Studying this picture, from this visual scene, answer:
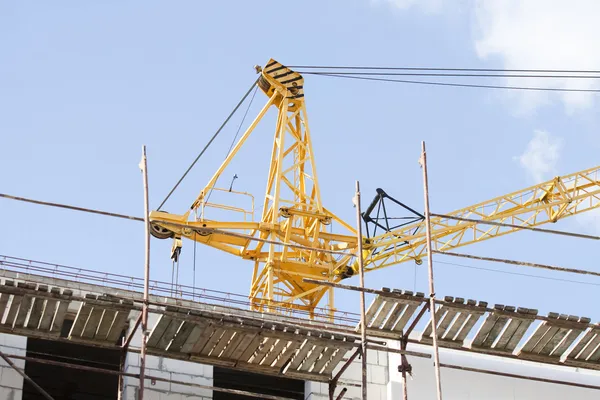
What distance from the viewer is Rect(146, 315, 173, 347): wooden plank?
83.4 feet

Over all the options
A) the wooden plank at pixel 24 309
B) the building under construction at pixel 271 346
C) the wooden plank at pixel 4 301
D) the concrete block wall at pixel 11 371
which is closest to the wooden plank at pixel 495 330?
the building under construction at pixel 271 346

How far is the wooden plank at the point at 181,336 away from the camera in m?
25.7

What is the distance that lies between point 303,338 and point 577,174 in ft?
104

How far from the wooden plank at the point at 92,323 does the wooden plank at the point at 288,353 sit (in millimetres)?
4263

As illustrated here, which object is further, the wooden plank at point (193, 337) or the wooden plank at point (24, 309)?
the wooden plank at point (193, 337)

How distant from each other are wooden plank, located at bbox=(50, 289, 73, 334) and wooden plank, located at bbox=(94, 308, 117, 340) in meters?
0.82

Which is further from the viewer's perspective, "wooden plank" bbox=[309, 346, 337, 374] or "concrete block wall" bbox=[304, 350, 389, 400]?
"concrete block wall" bbox=[304, 350, 389, 400]

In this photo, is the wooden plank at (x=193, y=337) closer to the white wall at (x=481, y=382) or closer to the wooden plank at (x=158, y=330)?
the wooden plank at (x=158, y=330)

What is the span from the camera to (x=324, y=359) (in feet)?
90.3

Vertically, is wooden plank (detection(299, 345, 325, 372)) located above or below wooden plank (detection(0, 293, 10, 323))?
below

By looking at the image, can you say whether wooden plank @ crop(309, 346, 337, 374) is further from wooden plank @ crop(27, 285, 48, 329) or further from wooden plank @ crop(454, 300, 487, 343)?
wooden plank @ crop(27, 285, 48, 329)

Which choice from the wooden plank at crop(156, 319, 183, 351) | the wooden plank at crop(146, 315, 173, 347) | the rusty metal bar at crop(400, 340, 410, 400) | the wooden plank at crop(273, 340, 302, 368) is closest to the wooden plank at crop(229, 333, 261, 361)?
the wooden plank at crop(273, 340, 302, 368)

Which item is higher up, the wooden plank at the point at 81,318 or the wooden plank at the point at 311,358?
the wooden plank at the point at 81,318

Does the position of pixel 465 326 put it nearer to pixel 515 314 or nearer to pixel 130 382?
pixel 515 314
